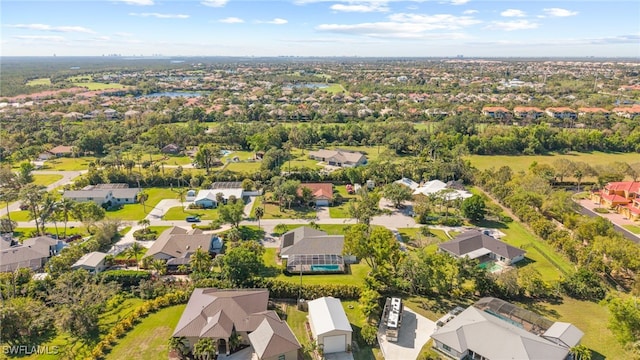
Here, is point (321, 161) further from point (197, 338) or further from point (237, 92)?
point (237, 92)

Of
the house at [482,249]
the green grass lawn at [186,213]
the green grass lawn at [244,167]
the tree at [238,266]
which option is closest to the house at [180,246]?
the tree at [238,266]

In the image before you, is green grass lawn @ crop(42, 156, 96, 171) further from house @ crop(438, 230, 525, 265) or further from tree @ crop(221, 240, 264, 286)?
house @ crop(438, 230, 525, 265)

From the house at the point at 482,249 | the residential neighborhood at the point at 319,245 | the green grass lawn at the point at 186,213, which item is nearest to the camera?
the residential neighborhood at the point at 319,245

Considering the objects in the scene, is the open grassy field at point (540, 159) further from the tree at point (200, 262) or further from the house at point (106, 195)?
the house at point (106, 195)

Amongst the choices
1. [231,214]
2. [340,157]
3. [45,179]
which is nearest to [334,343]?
[231,214]

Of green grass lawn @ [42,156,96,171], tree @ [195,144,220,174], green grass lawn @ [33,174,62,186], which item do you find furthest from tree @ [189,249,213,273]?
green grass lawn @ [42,156,96,171]

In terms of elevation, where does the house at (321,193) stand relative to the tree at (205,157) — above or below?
below
